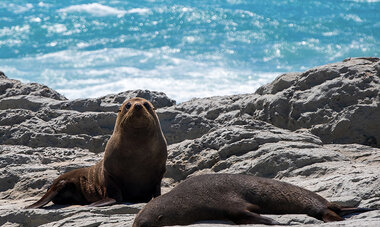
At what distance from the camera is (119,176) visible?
717 centimetres

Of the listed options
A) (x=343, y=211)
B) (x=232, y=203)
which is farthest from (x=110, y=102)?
(x=343, y=211)

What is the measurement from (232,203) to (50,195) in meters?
3.07

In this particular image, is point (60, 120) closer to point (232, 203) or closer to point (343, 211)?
point (232, 203)

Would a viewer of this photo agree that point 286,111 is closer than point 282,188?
No

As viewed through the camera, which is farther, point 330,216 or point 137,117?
point 137,117

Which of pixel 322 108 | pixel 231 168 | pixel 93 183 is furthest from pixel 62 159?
pixel 322 108

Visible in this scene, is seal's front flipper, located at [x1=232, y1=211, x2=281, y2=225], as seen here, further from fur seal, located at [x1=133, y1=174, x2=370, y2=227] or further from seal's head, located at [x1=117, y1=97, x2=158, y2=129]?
seal's head, located at [x1=117, y1=97, x2=158, y2=129]

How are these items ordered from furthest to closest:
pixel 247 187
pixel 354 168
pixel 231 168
→ pixel 231 168
pixel 354 168
pixel 247 187

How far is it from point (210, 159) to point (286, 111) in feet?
6.23

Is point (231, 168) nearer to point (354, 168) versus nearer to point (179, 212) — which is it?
point (354, 168)

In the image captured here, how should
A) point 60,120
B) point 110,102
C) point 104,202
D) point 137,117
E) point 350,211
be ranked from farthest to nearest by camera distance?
1. point 110,102
2. point 60,120
3. point 137,117
4. point 104,202
5. point 350,211

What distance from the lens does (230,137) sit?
27.5ft

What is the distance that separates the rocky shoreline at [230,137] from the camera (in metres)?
6.50

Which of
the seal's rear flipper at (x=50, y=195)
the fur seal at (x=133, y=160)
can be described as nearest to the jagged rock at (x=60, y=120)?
the seal's rear flipper at (x=50, y=195)
